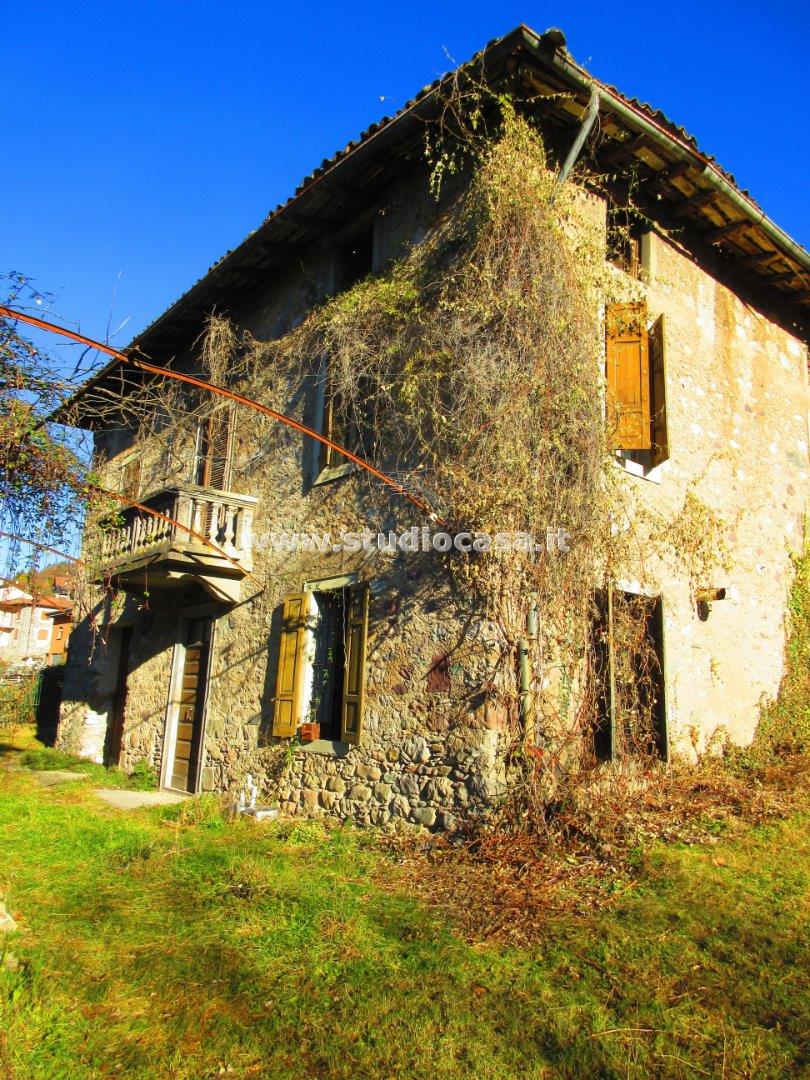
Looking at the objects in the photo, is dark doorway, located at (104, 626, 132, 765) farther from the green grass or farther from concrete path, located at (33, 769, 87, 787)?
concrete path, located at (33, 769, 87, 787)

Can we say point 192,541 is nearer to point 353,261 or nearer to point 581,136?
point 353,261

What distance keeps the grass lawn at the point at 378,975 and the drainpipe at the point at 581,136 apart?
642cm

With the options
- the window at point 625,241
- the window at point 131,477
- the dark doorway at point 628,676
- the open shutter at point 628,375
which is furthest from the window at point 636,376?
the window at point 131,477

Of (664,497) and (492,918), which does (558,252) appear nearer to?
(664,497)

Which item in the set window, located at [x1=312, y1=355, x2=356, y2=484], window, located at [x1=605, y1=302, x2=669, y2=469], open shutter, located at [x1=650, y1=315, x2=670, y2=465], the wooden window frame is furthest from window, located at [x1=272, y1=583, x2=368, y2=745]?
open shutter, located at [x1=650, y1=315, x2=670, y2=465]

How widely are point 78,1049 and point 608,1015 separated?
267cm


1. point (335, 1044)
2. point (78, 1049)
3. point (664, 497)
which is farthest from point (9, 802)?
point (664, 497)

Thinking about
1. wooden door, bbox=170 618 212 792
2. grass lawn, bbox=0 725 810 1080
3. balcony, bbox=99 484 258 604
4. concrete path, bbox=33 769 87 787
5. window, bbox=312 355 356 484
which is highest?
window, bbox=312 355 356 484

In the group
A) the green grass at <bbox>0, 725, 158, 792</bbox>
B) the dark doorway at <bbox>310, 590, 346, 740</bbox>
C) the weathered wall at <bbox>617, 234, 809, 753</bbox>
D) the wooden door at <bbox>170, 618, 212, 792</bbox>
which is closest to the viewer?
the weathered wall at <bbox>617, 234, 809, 753</bbox>

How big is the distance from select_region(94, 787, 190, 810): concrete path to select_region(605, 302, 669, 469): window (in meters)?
6.95

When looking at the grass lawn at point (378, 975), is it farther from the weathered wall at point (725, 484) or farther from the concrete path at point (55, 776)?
the concrete path at point (55, 776)

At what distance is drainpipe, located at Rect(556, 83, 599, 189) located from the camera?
23.5ft

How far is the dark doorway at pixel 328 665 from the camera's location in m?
8.36

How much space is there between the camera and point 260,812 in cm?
810
